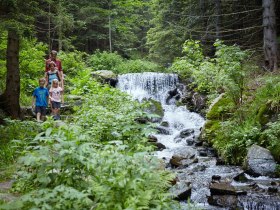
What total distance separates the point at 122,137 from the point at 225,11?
18121 millimetres

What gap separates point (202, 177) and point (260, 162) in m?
1.58

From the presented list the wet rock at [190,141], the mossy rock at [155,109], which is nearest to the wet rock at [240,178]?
the wet rock at [190,141]

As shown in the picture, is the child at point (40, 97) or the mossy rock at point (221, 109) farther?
the mossy rock at point (221, 109)

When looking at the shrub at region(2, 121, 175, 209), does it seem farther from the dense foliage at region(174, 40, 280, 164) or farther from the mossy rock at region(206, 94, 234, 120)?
the mossy rock at region(206, 94, 234, 120)

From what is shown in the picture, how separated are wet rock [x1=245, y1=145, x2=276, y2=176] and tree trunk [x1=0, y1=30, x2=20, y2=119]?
6.79 meters

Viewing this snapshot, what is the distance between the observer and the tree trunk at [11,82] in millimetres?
8938

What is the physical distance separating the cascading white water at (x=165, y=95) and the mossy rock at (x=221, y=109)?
1.40 metres

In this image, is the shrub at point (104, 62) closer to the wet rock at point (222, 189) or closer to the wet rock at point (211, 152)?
the wet rock at point (211, 152)

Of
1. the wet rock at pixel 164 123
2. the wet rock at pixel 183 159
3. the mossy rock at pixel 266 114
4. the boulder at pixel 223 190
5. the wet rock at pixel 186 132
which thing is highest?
the mossy rock at pixel 266 114

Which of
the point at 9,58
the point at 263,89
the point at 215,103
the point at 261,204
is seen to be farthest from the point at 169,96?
the point at 261,204

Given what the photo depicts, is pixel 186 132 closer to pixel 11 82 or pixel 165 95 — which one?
pixel 165 95

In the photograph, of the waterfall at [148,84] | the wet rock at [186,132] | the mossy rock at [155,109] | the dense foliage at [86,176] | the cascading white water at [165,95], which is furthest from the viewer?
the waterfall at [148,84]

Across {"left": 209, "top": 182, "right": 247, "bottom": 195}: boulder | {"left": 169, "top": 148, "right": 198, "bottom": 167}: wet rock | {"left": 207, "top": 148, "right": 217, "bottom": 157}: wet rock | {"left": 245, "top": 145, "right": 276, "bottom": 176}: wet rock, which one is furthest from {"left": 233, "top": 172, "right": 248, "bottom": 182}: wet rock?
{"left": 207, "top": 148, "right": 217, "bottom": 157}: wet rock

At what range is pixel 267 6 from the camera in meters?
13.9
